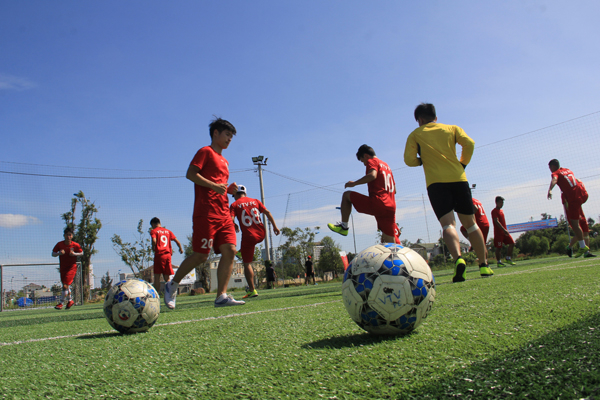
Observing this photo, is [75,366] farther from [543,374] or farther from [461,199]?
[461,199]

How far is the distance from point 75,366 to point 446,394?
174 centimetres

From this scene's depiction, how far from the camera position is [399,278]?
1996 mm

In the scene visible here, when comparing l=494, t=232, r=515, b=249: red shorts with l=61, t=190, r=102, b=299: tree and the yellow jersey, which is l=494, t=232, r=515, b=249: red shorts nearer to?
the yellow jersey

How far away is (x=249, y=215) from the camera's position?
25.3 ft

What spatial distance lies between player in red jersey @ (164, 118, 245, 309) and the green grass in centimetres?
224

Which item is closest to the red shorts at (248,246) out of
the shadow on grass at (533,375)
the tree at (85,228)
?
the shadow on grass at (533,375)

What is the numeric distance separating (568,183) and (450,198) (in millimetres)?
6478

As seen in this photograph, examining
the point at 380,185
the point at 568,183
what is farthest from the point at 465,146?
the point at 568,183

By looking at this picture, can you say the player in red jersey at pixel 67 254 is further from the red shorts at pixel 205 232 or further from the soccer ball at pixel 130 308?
the soccer ball at pixel 130 308

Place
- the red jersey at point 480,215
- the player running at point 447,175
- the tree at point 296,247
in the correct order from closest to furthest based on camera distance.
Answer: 1. the player running at point 447,175
2. the red jersey at point 480,215
3. the tree at point 296,247

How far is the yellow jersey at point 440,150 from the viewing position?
17.2 feet

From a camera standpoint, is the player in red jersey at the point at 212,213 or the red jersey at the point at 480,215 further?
the red jersey at the point at 480,215

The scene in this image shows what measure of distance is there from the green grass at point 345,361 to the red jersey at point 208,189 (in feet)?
8.09

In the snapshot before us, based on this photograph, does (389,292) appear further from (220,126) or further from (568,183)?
(568,183)
